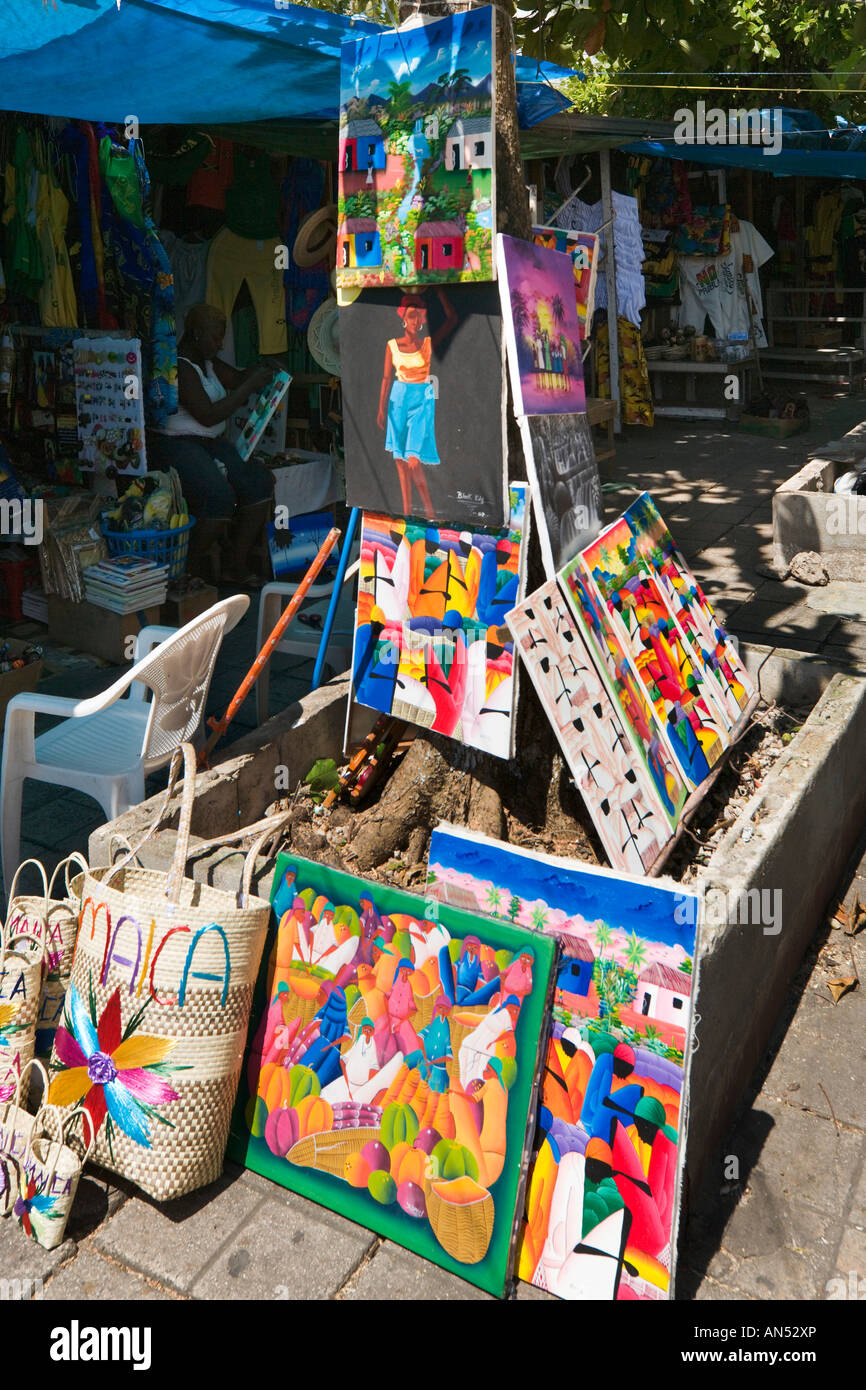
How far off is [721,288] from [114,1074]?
1287 centimetres

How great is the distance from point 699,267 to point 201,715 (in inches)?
451

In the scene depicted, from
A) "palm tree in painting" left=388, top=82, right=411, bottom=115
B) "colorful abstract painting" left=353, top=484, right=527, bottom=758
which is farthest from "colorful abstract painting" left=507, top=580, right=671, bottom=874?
"palm tree in painting" left=388, top=82, right=411, bottom=115

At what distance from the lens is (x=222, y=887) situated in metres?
3.11

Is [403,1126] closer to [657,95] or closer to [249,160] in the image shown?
[249,160]

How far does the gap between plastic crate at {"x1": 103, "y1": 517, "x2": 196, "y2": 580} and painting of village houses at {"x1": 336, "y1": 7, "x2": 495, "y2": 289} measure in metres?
3.12

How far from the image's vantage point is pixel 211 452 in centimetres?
740

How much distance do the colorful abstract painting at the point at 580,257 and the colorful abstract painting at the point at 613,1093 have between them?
2222 millimetres

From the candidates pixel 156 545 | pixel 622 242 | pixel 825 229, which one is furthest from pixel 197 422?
pixel 825 229

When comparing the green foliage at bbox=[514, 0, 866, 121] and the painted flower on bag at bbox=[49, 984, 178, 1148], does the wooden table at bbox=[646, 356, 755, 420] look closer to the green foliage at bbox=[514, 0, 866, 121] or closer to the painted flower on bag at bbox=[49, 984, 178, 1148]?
the green foliage at bbox=[514, 0, 866, 121]

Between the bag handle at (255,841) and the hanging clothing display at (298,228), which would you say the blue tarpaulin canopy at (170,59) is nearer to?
the hanging clothing display at (298,228)

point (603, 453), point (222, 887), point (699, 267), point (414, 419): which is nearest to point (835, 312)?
point (699, 267)

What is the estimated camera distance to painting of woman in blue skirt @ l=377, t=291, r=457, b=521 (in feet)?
11.9

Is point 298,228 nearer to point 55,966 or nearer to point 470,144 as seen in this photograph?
point 470,144

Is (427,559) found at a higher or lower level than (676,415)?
lower
